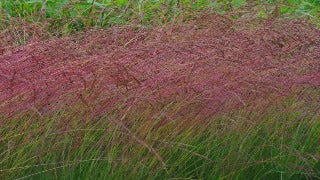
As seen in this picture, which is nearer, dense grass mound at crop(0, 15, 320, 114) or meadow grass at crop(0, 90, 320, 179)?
meadow grass at crop(0, 90, 320, 179)

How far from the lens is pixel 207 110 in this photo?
2688 mm

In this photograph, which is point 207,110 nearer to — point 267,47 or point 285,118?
point 285,118

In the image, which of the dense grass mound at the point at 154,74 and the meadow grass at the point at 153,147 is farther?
the dense grass mound at the point at 154,74

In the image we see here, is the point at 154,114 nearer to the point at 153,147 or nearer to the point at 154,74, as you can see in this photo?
the point at 153,147

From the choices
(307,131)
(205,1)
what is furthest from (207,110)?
(205,1)

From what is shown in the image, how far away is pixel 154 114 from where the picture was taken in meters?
2.60

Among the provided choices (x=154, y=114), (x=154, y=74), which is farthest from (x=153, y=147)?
(x=154, y=74)

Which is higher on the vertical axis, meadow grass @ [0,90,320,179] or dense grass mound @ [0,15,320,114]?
dense grass mound @ [0,15,320,114]

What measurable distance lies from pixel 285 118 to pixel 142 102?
671 millimetres

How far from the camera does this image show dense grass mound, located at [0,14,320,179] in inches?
99.2

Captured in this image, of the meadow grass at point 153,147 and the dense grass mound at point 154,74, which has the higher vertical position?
the dense grass mound at point 154,74

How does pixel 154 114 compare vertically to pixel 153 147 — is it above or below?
above

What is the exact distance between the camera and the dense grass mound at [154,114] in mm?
2520

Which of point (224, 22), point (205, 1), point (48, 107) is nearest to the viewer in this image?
point (48, 107)
